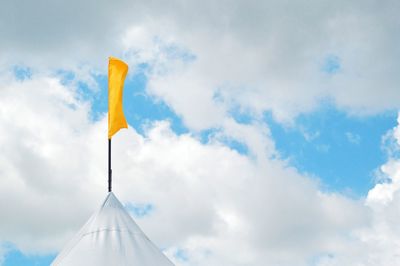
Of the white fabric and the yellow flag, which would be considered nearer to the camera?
the white fabric

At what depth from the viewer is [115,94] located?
20375 millimetres

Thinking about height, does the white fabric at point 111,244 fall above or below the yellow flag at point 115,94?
below

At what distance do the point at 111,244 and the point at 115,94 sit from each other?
458cm

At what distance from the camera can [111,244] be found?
60.7 feet

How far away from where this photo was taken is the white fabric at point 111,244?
59.6 feet

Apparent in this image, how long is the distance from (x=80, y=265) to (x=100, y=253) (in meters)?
0.62

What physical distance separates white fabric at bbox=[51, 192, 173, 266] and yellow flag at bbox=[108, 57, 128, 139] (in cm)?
206

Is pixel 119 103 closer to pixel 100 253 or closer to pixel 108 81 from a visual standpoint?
pixel 108 81

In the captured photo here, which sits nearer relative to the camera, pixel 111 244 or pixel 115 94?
pixel 111 244

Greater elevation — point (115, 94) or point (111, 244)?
point (115, 94)

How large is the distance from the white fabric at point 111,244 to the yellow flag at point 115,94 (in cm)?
206

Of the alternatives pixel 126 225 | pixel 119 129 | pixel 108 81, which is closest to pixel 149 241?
pixel 126 225

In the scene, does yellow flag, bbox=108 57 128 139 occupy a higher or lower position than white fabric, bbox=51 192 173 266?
higher

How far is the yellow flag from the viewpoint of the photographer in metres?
20.2
